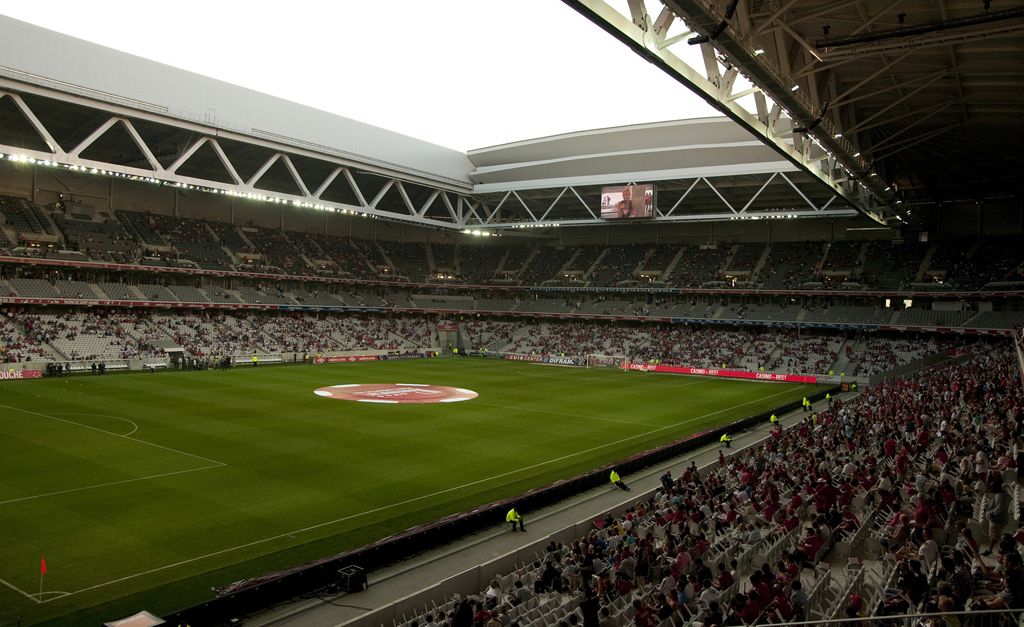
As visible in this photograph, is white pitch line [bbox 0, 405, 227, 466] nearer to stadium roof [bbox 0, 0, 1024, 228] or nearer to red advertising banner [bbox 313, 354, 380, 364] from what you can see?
stadium roof [bbox 0, 0, 1024, 228]

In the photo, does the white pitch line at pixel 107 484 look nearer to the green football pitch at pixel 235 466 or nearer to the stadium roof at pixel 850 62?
the green football pitch at pixel 235 466

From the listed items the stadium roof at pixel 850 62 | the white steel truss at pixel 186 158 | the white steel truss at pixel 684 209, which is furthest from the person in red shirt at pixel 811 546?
the white steel truss at pixel 186 158

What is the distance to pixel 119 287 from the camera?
5578cm

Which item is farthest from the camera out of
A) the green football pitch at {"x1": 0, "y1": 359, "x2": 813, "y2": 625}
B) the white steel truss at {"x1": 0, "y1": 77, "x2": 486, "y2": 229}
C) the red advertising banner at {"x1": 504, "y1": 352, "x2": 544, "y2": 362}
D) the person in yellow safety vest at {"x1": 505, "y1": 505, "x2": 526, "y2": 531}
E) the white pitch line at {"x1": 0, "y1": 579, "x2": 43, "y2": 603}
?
the red advertising banner at {"x1": 504, "y1": 352, "x2": 544, "y2": 362}

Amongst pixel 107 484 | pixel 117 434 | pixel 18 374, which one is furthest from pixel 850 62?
pixel 18 374

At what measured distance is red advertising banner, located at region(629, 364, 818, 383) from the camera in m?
54.2

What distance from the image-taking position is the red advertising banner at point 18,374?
42.0 m

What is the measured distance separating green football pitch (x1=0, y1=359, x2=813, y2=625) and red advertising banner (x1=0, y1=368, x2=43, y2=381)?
200cm

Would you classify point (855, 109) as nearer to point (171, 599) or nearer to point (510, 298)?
point (171, 599)

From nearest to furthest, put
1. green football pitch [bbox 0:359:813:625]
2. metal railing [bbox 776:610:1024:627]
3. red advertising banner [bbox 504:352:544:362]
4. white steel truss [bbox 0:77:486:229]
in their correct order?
metal railing [bbox 776:610:1024:627] < green football pitch [bbox 0:359:813:625] < white steel truss [bbox 0:77:486:229] < red advertising banner [bbox 504:352:544:362]

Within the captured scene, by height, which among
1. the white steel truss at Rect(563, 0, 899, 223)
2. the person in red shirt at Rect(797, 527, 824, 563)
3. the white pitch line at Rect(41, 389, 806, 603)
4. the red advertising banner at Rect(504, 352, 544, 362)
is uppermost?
the white steel truss at Rect(563, 0, 899, 223)

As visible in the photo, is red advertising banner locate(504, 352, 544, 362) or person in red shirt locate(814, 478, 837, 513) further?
red advertising banner locate(504, 352, 544, 362)

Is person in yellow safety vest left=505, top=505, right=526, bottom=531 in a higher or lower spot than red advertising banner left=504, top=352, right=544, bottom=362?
lower

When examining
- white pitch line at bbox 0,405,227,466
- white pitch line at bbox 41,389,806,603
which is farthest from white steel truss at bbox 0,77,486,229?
white pitch line at bbox 41,389,806,603
